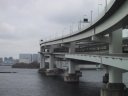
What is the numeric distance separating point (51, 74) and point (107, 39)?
84253mm

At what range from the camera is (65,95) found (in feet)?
219

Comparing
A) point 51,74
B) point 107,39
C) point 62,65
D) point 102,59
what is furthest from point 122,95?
point 62,65

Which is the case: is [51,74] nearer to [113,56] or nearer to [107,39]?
[107,39]

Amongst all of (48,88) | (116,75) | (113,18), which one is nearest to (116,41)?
(116,75)

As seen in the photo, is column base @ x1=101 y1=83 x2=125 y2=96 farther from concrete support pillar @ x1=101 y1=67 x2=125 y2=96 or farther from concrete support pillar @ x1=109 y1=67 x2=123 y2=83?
concrete support pillar @ x1=109 y1=67 x2=123 y2=83

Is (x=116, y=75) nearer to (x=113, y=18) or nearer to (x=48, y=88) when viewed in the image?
(x=113, y=18)

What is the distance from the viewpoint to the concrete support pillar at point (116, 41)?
187 feet

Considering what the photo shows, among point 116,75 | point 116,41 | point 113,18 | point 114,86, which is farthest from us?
point 116,41

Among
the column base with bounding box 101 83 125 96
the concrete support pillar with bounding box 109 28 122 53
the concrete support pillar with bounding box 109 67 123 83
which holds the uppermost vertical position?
the concrete support pillar with bounding box 109 28 122 53

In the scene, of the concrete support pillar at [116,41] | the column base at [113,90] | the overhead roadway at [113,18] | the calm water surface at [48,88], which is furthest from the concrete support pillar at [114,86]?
the calm water surface at [48,88]

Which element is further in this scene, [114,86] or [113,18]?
[114,86]

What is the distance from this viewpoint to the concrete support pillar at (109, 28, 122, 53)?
56969 mm

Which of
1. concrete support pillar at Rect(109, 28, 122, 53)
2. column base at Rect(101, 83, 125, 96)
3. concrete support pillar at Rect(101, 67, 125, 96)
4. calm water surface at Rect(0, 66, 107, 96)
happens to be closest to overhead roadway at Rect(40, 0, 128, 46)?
concrete support pillar at Rect(109, 28, 122, 53)

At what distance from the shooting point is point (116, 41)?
57344 mm
